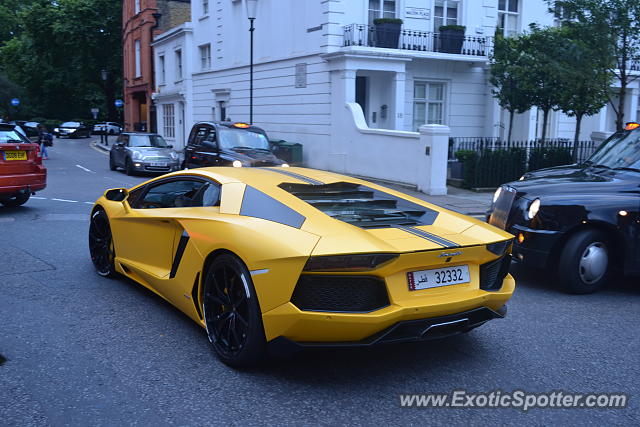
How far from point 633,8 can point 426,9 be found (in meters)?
9.27

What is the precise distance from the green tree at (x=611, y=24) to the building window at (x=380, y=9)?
26.7 feet

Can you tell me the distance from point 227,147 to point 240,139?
614mm

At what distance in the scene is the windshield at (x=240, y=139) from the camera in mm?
16109

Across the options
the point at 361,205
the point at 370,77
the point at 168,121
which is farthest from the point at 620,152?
the point at 168,121

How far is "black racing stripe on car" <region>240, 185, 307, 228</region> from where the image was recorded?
411 cm

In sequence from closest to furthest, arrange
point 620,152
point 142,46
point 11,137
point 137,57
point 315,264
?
point 315,264 < point 620,152 < point 11,137 < point 142,46 < point 137,57

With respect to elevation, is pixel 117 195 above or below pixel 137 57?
below

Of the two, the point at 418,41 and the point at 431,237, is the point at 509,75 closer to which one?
the point at 418,41

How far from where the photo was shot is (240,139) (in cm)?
1644

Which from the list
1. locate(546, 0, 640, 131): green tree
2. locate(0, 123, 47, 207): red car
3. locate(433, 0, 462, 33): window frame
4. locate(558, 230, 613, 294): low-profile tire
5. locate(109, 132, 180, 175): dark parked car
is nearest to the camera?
locate(558, 230, 613, 294): low-profile tire

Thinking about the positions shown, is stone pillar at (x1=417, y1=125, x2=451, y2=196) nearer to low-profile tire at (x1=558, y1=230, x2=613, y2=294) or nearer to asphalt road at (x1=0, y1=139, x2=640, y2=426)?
low-profile tire at (x1=558, y1=230, x2=613, y2=294)

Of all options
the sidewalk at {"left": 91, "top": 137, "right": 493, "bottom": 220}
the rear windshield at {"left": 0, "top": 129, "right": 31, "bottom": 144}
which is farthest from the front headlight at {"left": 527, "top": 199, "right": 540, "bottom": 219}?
the rear windshield at {"left": 0, "top": 129, "right": 31, "bottom": 144}

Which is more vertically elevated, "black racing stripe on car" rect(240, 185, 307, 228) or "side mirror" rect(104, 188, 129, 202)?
"black racing stripe on car" rect(240, 185, 307, 228)

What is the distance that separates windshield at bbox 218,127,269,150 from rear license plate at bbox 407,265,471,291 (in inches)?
488
